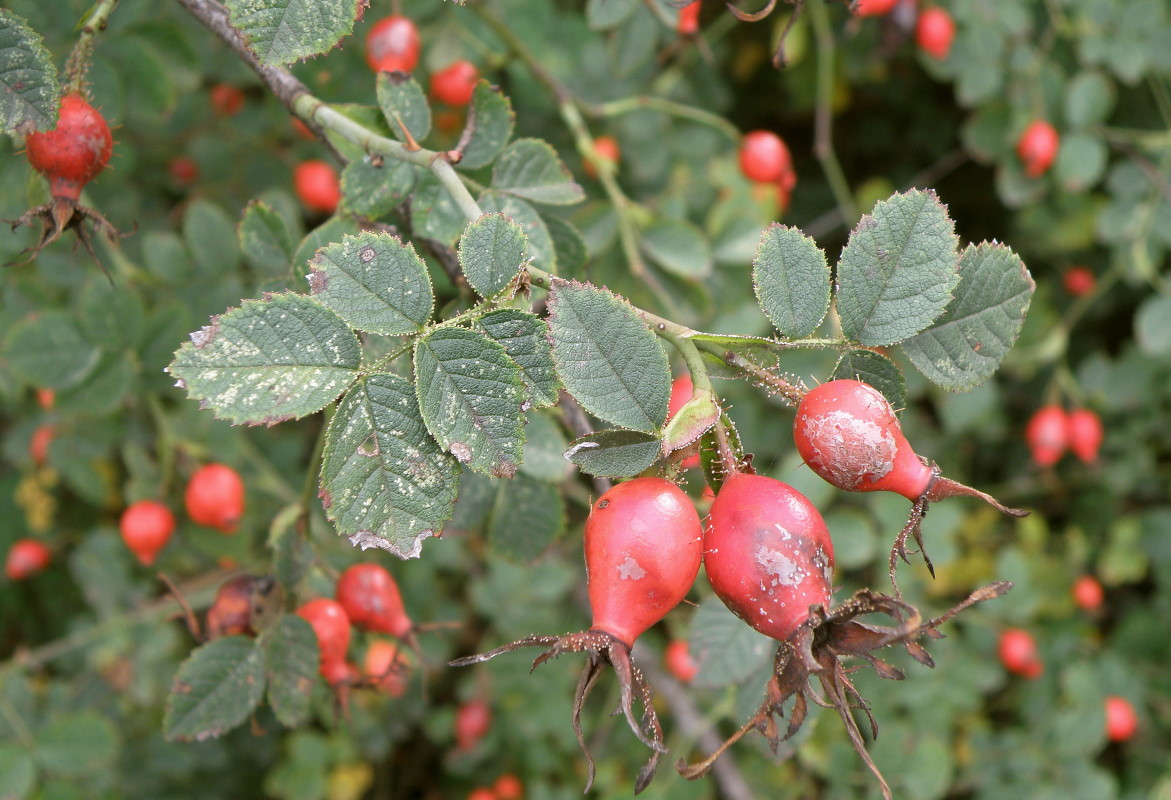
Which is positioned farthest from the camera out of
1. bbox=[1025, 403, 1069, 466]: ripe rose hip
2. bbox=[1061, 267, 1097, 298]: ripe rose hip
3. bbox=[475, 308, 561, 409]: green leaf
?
bbox=[1061, 267, 1097, 298]: ripe rose hip

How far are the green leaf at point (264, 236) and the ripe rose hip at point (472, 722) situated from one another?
62.4 inches

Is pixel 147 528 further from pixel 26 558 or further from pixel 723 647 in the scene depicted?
pixel 723 647

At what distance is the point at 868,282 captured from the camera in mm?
879

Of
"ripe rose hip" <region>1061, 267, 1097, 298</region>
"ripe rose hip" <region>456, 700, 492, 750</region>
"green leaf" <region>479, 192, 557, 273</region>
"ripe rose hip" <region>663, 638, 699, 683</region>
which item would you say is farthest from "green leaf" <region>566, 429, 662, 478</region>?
"ripe rose hip" <region>1061, 267, 1097, 298</region>

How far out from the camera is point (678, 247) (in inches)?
75.7

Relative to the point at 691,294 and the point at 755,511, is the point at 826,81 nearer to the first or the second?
the point at 691,294

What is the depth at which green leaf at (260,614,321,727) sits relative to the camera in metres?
1.12

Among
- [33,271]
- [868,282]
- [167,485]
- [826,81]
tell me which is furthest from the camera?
[826,81]

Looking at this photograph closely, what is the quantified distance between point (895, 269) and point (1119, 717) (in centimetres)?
222

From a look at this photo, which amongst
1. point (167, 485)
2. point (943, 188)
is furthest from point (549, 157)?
point (943, 188)

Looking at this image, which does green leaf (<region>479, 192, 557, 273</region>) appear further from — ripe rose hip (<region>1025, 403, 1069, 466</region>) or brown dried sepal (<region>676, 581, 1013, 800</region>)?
ripe rose hip (<region>1025, 403, 1069, 466</region>)

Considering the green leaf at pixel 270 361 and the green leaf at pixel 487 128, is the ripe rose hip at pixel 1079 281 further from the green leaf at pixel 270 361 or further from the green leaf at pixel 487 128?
the green leaf at pixel 270 361

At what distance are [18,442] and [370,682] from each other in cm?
151

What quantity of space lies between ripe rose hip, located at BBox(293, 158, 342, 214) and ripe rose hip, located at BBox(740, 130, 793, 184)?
103cm
